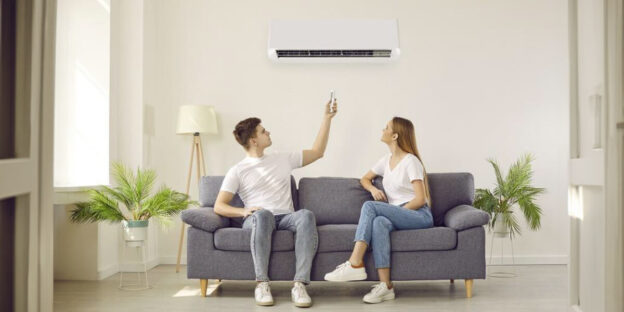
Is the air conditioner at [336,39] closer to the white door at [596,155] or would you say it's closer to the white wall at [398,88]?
the white wall at [398,88]

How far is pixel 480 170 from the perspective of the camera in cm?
555

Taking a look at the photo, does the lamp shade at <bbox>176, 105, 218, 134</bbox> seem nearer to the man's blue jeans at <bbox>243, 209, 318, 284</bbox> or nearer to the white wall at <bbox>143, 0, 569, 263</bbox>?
the white wall at <bbox>143, 0, 569, 263</bbox>

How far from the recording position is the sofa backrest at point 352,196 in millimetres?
4457

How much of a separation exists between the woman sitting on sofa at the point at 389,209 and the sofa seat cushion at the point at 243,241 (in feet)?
1.07

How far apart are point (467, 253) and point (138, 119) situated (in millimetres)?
2926

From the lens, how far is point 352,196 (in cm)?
452

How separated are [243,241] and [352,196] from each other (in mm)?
945

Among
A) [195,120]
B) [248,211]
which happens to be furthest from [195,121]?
[248,211]

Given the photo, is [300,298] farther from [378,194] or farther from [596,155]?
[596,155]

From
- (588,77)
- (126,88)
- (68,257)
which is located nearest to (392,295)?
(588,77)

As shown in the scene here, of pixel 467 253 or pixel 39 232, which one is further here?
pixel 467 253

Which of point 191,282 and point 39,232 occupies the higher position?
point 39,232

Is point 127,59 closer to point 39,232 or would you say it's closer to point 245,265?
point 245,265

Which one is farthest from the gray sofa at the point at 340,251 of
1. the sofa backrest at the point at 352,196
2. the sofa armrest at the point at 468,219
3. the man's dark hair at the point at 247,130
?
the man's dark hair at the point at 247,130
